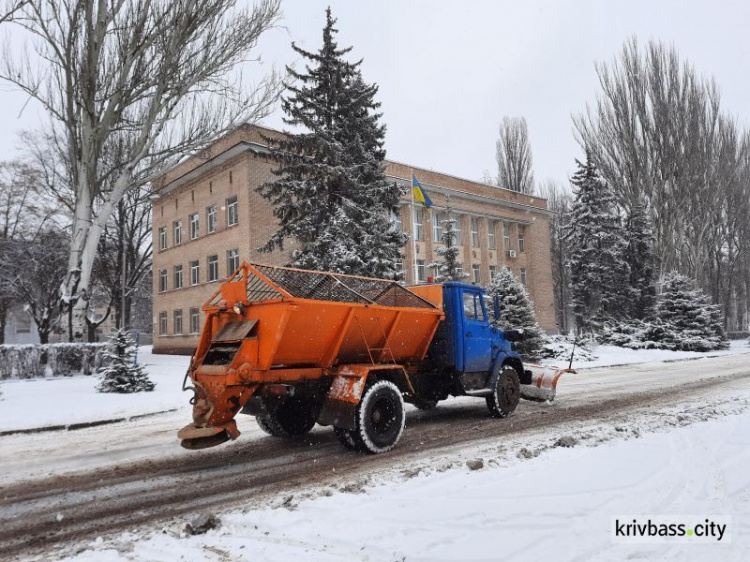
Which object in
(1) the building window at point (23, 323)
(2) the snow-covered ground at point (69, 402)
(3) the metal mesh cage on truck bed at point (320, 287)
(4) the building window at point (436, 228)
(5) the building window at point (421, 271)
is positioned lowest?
(2) the snow-covered ground at point (69, 402)

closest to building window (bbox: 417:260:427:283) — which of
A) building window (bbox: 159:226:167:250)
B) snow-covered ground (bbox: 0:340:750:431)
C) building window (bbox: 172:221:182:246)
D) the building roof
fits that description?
the building roof

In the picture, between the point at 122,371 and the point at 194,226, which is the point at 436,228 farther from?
the point at 122,371

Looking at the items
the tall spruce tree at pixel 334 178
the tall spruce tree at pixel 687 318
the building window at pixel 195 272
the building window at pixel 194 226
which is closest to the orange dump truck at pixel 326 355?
the tall spruce tree at pixel 334 178

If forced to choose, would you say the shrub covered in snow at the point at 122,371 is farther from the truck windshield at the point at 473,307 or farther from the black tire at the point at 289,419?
the truck windshield at the point at 473,307

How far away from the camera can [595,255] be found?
117ft

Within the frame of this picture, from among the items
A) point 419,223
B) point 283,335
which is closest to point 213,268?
point 419,223

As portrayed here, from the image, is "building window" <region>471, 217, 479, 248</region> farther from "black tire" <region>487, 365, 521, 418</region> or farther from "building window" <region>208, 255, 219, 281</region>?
"black tire" <region>487, 365, 521, 418</region>

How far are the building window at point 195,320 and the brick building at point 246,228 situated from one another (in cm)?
6

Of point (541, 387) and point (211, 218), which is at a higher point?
point (211, 218)

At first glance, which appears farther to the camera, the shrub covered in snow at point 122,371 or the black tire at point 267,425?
the shrub covered in snow at point 122,371

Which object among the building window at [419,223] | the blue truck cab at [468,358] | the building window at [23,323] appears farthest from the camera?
the building window at [23,323]

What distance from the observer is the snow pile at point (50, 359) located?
15.9 metres

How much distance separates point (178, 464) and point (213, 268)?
85.1ft

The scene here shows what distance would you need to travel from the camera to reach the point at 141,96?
60.4 ft
